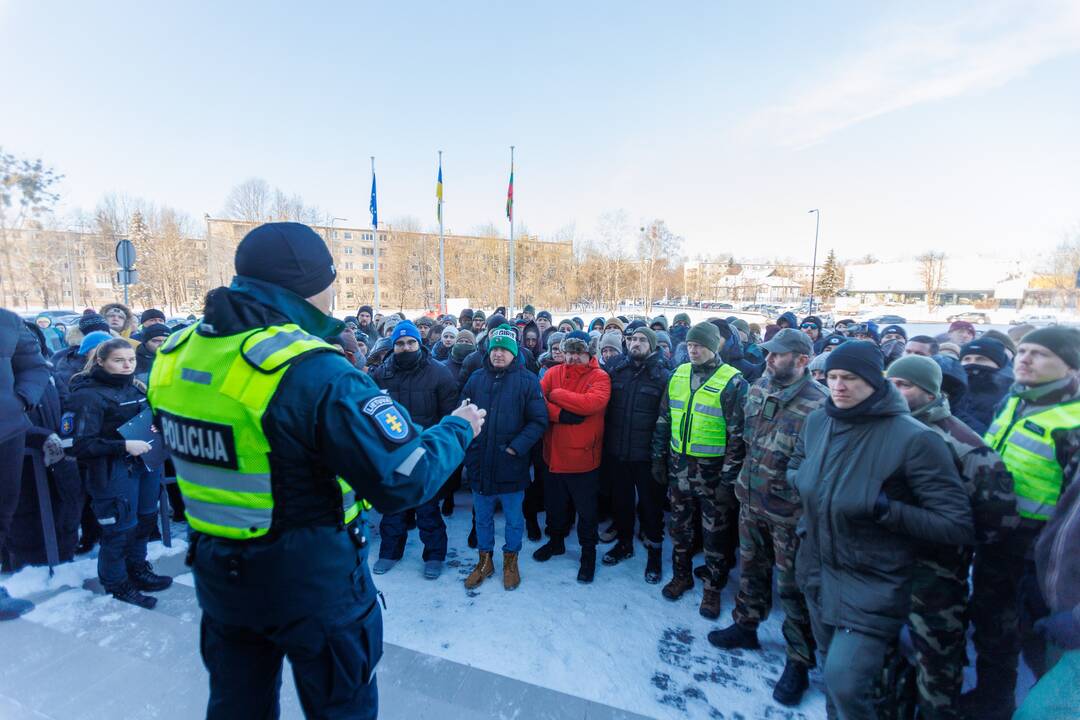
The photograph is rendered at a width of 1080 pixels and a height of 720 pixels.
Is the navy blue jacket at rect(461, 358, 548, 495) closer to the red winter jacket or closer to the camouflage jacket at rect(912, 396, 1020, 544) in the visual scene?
the red winter jacket

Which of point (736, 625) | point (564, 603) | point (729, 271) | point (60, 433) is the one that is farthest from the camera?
point (729, 271)

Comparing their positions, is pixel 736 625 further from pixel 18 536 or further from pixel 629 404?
pixel 18 536

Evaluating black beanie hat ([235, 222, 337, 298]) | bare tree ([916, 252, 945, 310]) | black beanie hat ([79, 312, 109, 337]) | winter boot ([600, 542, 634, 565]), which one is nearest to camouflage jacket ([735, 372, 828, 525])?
winter boot ([600, 542, 634, 565])

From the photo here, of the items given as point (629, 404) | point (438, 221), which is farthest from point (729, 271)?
point (629, 404)

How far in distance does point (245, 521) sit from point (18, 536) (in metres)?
3.93

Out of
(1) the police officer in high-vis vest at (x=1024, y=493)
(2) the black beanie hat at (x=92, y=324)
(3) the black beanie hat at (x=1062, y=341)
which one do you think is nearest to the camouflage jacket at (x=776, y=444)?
(1) the police officer in high-vis vest at (x=1024, y=493)

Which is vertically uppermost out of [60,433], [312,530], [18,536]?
[312,530]

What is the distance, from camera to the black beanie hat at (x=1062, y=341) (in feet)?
7.70

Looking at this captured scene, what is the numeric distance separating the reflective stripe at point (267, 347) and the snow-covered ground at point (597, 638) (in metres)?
2.28

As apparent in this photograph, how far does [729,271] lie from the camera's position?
101m

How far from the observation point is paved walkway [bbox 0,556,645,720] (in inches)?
95.7

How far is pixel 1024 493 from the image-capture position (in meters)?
2.29

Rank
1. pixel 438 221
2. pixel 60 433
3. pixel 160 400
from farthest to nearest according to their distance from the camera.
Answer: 1. pixel 438 221
2. pixel 60 433
3. pixel 160 400

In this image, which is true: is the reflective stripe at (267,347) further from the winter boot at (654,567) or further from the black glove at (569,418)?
the winter boot at (654,567)
